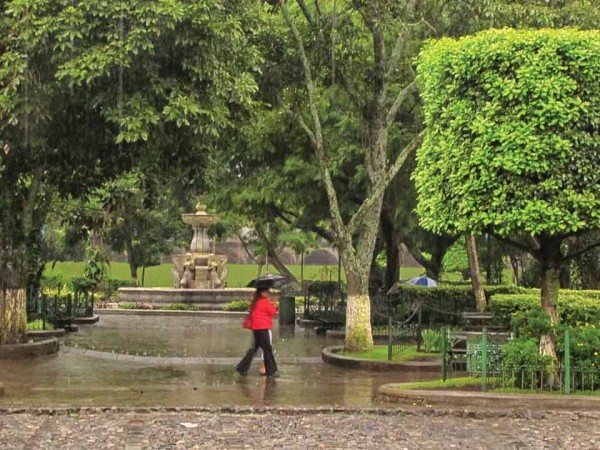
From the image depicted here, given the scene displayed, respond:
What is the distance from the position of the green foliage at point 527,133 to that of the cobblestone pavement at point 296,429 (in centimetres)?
256

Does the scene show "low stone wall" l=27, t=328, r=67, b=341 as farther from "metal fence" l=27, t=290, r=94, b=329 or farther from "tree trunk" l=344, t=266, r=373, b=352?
"tree trunk" l=344, t=266, r=373, b=352

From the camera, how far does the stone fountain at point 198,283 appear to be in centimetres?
3488

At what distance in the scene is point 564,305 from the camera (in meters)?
20.2

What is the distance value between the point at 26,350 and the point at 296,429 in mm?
8492

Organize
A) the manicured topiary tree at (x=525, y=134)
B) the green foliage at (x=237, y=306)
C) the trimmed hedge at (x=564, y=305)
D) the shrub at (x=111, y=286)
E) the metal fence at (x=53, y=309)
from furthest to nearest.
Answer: the shrub at (x=111, y=286), the green foliage at (x=237, y=306), the metal fence at (x=53, y=309), the trimmed hedge at (x=564, y=305), the manicured topiary tree at (x=525, y=134)

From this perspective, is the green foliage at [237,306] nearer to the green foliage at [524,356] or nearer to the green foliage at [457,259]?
the green foliage at [524,356]

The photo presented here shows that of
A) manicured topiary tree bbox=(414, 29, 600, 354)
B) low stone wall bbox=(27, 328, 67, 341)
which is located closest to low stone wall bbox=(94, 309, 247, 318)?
low stone wall bbox=(27, 328, 67, 341)

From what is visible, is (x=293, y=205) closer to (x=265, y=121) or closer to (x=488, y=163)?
(x=265, y=121)

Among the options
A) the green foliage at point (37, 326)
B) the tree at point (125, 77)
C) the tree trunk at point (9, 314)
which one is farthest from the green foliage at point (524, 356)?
the green foliage at point (37, 326)

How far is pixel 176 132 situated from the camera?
592 inches

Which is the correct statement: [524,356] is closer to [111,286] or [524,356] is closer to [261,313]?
[261,313]

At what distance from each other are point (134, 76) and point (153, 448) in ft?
21.8

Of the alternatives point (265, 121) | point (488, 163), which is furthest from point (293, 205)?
point (488, 163)

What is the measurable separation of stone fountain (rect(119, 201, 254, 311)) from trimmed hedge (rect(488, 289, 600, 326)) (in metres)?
14.6
